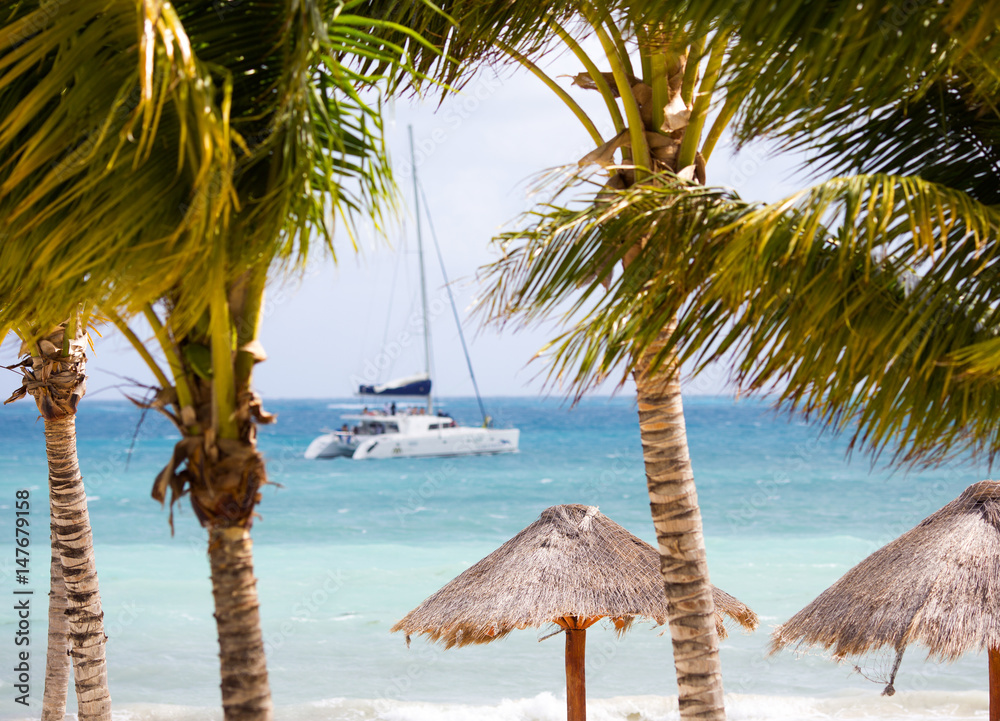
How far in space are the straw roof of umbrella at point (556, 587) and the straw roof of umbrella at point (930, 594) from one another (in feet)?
2.27

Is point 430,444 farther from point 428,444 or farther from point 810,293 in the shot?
point 810,293

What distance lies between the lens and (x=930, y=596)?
581cm

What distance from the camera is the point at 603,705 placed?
37.9 feet

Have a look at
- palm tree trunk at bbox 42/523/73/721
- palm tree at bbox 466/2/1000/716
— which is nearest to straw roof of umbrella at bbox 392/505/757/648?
palm tree trunk at bbox 42/523/73/721

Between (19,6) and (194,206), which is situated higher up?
(19,6)

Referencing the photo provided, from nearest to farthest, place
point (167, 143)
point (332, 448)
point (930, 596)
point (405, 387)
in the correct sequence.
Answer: point (167, 143) < point (930, 596) < point (405, 387) < point (332, 448)

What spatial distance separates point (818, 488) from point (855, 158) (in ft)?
103

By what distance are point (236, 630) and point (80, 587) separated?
2.76 metres

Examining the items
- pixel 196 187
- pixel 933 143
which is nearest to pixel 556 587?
pixel 933 143

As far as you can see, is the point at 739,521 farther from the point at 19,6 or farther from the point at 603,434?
the point at 603,434

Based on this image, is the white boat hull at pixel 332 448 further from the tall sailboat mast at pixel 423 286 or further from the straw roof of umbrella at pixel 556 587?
the straw roof of umbrella at pixel 556 587

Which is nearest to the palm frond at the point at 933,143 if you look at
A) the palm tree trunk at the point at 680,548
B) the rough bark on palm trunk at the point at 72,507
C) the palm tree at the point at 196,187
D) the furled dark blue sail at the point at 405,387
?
the palm tree trunk at the point at 680,548

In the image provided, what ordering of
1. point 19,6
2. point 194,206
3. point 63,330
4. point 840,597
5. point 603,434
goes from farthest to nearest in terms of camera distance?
point 603,434
point 840,597
point 63,330
point 19,6
point 194,206

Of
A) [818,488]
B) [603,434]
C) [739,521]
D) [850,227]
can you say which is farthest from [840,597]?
[603,434]
